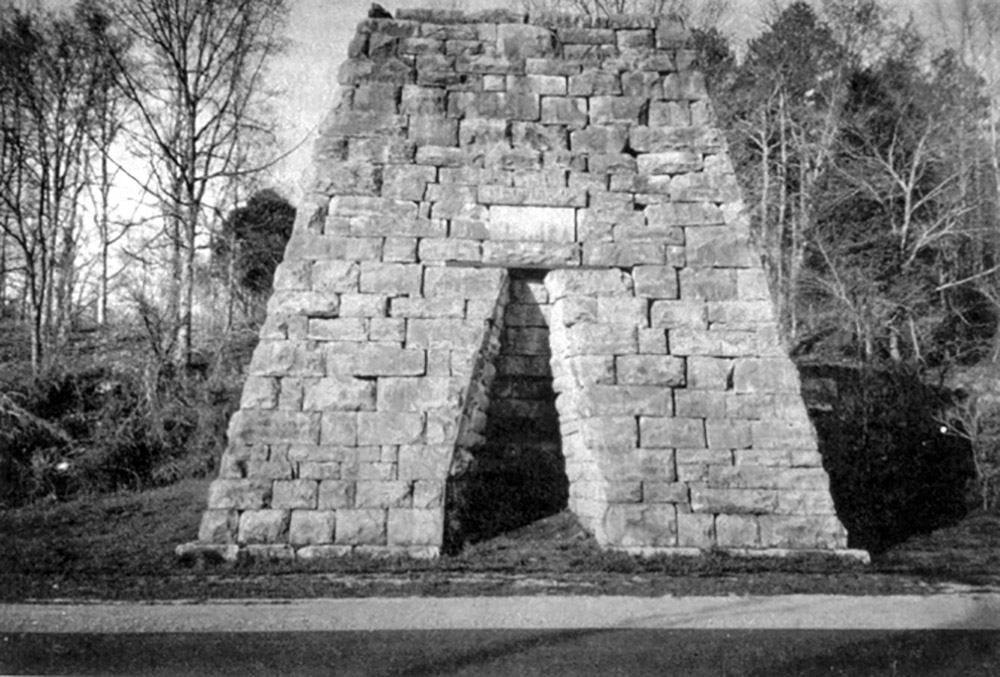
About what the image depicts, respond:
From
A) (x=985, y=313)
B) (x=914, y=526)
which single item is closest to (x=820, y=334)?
(x=985, y=313)

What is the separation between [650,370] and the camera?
23.2 feet

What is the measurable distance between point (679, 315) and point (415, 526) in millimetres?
3066

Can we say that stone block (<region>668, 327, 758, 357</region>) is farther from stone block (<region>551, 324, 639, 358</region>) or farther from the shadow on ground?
the shadow on ground

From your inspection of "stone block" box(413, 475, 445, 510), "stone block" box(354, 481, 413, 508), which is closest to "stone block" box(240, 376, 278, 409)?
"stone block" box(354, 481, 413, 508)

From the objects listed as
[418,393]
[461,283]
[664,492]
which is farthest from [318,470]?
[664,492]

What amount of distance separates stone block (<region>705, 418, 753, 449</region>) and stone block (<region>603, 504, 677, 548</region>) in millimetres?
722

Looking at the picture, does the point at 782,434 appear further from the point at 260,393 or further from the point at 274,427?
the point at 260,393

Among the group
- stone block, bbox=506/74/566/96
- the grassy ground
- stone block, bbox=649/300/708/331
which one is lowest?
the grassy ground

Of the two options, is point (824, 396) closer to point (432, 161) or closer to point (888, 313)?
point (888, 313)

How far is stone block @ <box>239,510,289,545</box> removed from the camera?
Result: 21.4ft

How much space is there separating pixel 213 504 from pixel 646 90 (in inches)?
222

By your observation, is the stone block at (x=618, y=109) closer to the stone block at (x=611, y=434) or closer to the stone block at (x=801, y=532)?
the stone block at (x=611, y=434)

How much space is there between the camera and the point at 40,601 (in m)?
5.48

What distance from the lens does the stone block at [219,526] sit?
6520mm
